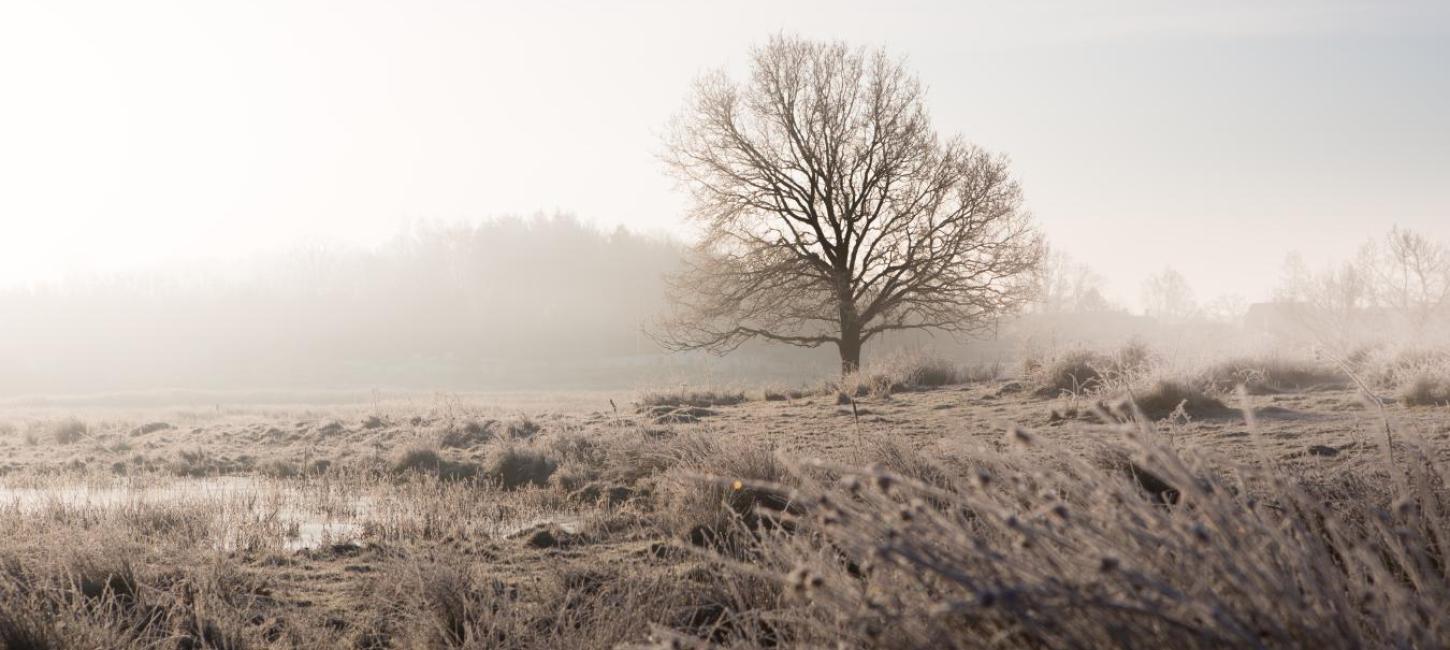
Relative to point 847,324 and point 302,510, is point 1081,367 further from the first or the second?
point 302,510

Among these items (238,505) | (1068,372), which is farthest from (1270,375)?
(238,505)

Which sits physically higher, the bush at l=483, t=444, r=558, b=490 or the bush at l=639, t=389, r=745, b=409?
the bush at l=639, t=389, r=745, b=409

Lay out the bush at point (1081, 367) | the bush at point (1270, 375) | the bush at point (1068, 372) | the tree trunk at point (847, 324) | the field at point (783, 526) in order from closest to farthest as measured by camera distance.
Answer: the field at point (783, 526)
the bush at point (1270, 375)
the bush at point (1081, 367)
the bush at point (1068, 372)
the tree trunk at point (847, 324)

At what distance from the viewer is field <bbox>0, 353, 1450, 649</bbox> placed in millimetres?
2109

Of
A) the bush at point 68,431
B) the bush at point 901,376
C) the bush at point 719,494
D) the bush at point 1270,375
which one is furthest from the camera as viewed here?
the bush at point 68,431

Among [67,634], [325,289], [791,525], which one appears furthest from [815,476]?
[325,289]

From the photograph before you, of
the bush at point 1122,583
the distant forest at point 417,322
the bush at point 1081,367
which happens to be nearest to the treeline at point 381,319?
the distant forest at point 417,322

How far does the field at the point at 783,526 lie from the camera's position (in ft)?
6.92

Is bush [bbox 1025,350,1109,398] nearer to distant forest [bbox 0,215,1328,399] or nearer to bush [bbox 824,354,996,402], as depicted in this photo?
bush [bbox 824,354,996,402]

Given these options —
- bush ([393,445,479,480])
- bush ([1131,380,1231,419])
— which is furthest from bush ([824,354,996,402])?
bush ([393,445,479,480])

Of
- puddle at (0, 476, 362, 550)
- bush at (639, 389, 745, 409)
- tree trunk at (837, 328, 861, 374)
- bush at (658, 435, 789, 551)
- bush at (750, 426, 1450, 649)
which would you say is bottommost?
puddle at (0, 476, 362, 550)

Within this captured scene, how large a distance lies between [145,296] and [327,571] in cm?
8310

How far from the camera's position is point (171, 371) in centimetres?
5934

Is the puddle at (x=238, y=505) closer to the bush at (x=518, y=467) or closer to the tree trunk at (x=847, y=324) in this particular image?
the bush at (x=518, y=467)
